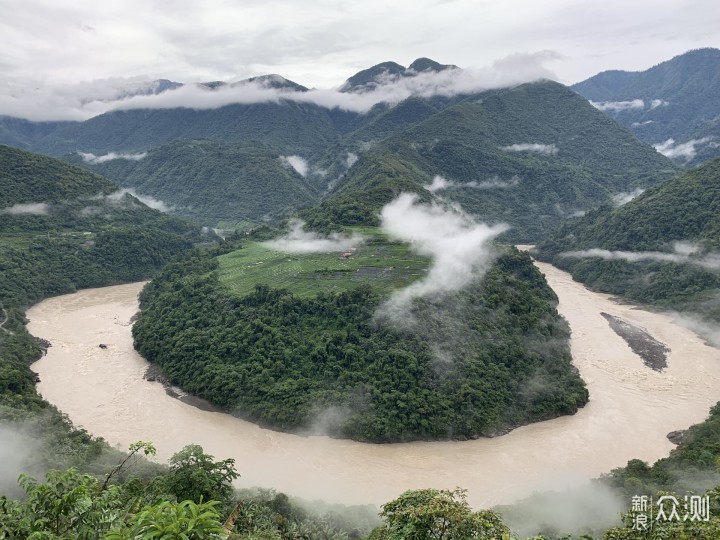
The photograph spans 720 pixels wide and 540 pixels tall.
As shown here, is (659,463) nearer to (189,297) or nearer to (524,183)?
(189,297)

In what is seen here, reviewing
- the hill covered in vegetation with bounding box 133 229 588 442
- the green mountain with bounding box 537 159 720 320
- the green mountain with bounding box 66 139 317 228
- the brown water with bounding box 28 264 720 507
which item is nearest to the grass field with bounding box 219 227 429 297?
the hill covered in vegetation with bounding box 133 229 588 442

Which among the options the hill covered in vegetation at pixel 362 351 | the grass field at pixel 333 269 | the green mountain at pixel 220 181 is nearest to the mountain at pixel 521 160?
the green mountain at pixel 220 181

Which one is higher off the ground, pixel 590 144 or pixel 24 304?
pixel 590 144

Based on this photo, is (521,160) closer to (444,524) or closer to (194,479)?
(194,479)

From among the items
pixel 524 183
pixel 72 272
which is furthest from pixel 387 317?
pixel 524 183

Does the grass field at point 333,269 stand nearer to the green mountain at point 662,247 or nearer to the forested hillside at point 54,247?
the forested hillside at point 54,247

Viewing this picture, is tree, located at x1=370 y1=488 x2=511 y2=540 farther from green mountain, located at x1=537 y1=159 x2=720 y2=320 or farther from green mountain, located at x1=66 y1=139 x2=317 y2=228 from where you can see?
green mountain, located at x1=66 y1=139 x2=317 y2=228
